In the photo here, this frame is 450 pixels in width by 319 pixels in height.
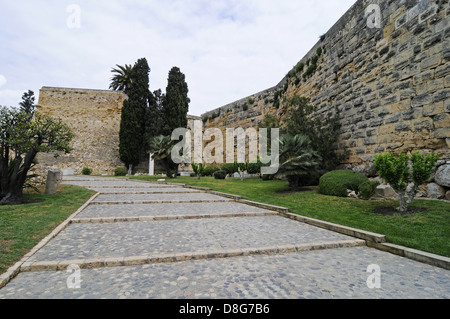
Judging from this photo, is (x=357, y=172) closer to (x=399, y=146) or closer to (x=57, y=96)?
(x=399, y=146)

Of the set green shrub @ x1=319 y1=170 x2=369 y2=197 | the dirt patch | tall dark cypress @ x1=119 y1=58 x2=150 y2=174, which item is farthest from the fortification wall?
tall dark cypress @ x1=119 y1=58 x2=150 y2=174

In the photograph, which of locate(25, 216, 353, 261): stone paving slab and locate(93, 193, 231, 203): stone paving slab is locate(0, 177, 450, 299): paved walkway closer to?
locate(25, 216, 353, 261): stone paving slab

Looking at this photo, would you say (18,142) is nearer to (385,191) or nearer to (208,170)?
(385,191)

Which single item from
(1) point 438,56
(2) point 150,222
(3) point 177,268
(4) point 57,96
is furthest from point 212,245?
(4) point 57,96

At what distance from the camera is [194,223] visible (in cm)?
470

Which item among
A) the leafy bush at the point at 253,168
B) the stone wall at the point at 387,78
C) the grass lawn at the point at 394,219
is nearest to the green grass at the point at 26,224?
the grass lawn at the point at 394,219

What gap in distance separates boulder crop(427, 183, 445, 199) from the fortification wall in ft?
2.41

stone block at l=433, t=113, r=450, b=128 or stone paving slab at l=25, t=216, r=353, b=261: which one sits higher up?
stone block at l=433, t=113, r=450, b=128

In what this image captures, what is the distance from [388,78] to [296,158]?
11.2 ft

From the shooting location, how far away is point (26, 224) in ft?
13.0

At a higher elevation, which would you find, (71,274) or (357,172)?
(357,172)

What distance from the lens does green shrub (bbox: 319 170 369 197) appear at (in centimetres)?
687
